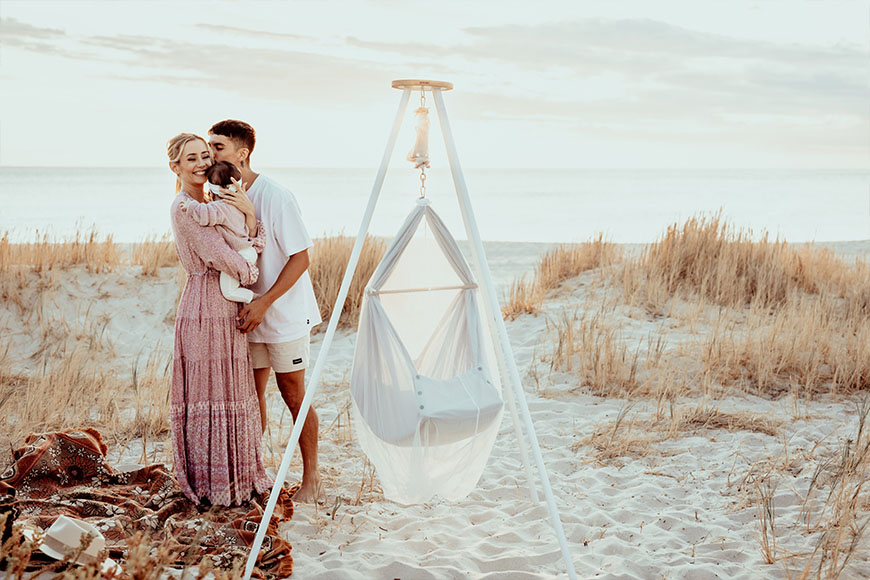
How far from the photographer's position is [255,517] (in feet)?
9.55

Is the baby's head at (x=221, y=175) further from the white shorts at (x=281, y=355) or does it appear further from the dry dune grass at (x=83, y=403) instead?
the dry dune grass at (x=83, y=403)

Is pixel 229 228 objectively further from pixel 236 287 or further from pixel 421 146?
pixel 421 146

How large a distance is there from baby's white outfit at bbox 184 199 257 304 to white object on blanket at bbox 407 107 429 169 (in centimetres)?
80

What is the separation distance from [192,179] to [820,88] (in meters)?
32.0

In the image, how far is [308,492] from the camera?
10.8 ft

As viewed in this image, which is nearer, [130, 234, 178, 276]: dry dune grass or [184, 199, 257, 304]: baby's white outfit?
[184, 199, 257, 304]: baby's white outfit

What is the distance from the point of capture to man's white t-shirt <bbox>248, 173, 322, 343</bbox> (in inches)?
122

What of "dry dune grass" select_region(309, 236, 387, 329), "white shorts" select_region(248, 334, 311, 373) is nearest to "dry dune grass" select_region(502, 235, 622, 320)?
"dry dune grass" select_region(309, 236, 387, 329)

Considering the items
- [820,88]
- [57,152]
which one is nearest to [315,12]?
[820,88]

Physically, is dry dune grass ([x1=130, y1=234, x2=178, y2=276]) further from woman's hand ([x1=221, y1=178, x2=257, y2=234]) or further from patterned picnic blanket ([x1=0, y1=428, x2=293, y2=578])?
woman's hand ([x1=221, y1=178, x2=257, y2=234])

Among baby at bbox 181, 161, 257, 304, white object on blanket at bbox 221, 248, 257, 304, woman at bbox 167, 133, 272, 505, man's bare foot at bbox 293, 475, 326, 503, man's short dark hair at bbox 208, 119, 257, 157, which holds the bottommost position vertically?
man's bare foot at bbox 293, 475, 326, 503

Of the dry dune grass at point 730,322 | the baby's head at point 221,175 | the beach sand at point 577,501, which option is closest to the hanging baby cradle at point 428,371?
the beach sand at point 577,501

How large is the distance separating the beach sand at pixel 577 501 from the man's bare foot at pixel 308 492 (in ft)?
0.13

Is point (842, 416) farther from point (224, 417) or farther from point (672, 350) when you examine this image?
point (224, 417)
